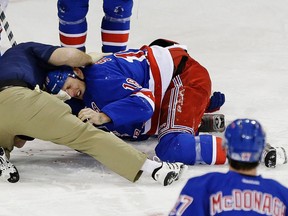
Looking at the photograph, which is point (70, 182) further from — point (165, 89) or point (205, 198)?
point (205, 198)

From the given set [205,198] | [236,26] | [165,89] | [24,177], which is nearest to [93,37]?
[236,26]

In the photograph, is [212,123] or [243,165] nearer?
[243,165]

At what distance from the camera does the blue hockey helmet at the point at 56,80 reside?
8.91 ft

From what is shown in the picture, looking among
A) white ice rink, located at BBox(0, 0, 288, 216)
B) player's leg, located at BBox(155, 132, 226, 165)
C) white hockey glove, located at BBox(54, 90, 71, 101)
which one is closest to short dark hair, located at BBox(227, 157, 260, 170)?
white ice rink, located at BBox(0, 0, 288, 216)

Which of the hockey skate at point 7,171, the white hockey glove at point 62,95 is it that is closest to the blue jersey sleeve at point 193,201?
the hockey skate at point 7,171

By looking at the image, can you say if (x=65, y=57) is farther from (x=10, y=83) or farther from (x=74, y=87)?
(x=10, y=83)

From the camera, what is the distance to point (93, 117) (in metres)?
2.62

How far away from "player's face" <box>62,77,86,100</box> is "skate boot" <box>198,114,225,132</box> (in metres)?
0.49

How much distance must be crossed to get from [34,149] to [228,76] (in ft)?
3.68

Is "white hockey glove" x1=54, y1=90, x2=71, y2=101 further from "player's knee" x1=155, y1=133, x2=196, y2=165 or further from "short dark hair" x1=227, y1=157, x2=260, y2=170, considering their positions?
"short dark hair" x1=227, y1=157, x2=260, y2=170

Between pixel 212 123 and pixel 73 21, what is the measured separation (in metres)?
0.67

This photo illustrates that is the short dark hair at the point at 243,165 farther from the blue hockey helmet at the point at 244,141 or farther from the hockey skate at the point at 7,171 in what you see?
the hockey skate at the point at 7,171

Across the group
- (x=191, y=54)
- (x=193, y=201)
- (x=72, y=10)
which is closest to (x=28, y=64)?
(x=72, y=10)

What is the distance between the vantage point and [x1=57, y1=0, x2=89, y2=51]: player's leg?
3153 mm
